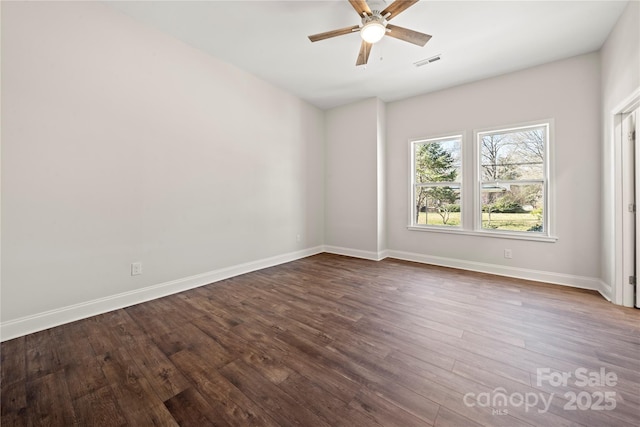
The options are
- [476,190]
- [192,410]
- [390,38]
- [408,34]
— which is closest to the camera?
[192,410]

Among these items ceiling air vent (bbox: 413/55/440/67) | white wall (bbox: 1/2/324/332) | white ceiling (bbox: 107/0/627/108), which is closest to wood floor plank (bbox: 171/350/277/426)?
white wall (bbox: 1/2/324/332)

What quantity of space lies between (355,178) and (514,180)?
8.12ft

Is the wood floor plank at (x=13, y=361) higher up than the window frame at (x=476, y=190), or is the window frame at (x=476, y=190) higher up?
the window frame at (x=476, y=190)

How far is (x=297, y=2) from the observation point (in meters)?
2.34

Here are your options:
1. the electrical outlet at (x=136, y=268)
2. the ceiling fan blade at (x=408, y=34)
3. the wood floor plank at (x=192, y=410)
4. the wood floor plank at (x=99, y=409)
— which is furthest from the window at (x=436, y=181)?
the wood floor plank at (x=99, y=409)

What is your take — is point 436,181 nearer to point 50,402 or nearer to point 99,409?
point 99,409

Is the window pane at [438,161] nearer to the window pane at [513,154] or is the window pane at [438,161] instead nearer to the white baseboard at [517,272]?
the window pane at [513,154]

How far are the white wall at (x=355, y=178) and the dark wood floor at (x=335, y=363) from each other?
1.93 metres

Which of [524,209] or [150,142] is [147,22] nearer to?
[150,142]

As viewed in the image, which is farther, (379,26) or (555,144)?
(555,144)

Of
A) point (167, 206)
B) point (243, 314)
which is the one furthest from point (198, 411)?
point (167, 206)

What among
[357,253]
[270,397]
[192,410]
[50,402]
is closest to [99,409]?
[50,402]

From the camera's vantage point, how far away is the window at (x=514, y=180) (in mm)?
3375

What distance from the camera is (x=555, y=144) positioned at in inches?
126
